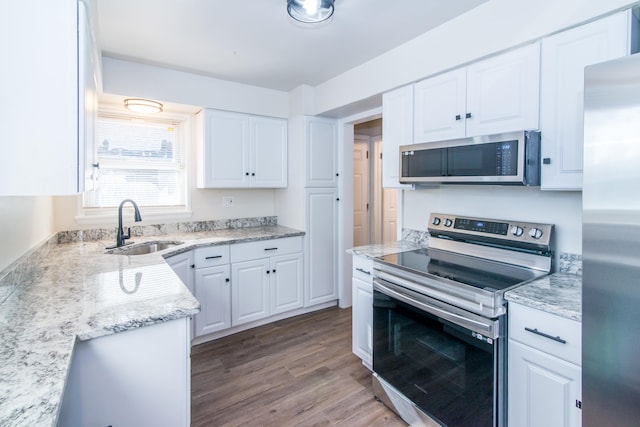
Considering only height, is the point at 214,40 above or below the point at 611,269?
above

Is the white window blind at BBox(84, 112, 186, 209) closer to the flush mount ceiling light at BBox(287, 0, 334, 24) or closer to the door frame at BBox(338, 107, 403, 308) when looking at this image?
the door frame at BBox(338, 107, 403, 308)

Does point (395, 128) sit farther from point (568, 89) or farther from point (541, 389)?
point (541, 389)

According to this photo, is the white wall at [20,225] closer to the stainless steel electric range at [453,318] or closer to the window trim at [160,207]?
the window trim at [160,207]

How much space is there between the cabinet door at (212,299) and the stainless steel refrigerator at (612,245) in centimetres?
248

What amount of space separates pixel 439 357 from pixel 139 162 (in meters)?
2.94

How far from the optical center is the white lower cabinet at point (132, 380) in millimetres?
1096

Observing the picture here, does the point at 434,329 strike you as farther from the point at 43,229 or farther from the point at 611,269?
the point at 43,229

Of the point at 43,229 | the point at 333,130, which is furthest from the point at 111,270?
the point at 333,130

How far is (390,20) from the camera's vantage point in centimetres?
200

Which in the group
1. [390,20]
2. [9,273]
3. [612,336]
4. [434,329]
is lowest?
[434,329]

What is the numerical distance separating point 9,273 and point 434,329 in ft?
6.41

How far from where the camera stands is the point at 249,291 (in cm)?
304

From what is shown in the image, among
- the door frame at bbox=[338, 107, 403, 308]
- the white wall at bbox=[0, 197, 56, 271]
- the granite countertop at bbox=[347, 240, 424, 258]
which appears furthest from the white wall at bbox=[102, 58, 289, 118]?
the granite countertop at bbox=[347, 240, 424, 258]

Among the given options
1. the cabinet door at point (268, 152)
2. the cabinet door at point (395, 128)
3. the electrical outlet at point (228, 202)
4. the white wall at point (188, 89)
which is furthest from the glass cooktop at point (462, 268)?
the white wall at point (188, 89)
